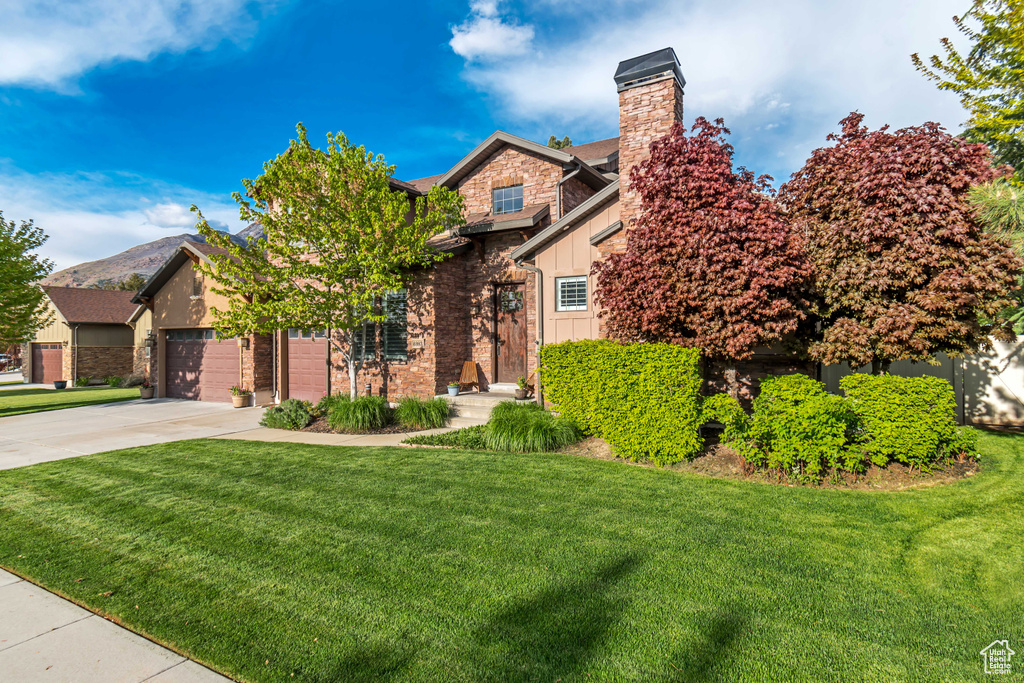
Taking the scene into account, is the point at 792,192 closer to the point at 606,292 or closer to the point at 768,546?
the point at 606,292

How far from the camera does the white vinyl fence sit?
31.0ft

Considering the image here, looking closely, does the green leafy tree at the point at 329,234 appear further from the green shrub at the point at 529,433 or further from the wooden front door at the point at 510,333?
the green shrub at the point at 529,433

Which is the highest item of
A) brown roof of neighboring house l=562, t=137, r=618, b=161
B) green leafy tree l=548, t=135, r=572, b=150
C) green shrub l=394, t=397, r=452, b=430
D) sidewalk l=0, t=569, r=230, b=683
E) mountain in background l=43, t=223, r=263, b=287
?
mountain in background l=43, t=223, r=263, b=287

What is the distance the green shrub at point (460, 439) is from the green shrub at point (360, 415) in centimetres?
142

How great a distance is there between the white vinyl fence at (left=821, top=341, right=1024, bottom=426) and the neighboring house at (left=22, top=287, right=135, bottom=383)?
33.0 meters

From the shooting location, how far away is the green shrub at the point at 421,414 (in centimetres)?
1076

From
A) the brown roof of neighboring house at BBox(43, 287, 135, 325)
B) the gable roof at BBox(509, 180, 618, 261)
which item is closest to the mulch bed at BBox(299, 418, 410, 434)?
the gable roof at BBox(509, 180, 618, 261)

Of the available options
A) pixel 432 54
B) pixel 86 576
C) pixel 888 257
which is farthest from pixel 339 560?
pixel 432 54

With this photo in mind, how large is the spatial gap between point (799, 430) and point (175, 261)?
19042mm

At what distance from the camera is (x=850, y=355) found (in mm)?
6996

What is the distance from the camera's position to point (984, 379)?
963 cm

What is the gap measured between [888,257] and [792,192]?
1.82 metres

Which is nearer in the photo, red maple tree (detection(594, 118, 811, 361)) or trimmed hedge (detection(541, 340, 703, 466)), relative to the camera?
red maple tree (detection(594, 118, 811, 361))

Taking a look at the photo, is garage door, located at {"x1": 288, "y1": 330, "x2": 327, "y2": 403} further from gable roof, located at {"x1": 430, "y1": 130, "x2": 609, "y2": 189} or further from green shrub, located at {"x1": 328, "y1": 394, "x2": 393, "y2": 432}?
gable roof, located at {"x1": 430, "y1": 130, "x2": 609, "y2": 189}
